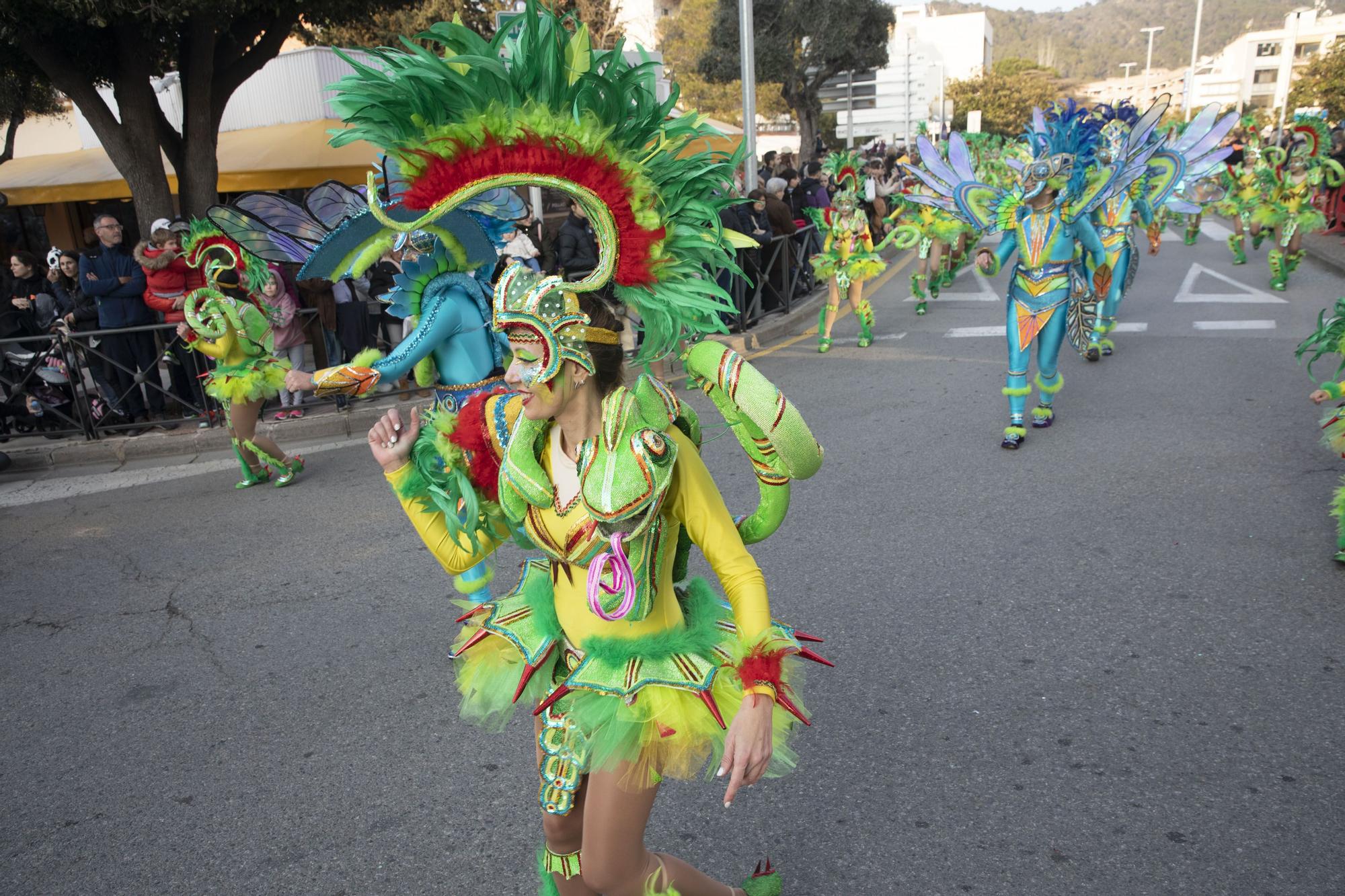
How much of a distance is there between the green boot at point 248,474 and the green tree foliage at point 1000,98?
59.8 m

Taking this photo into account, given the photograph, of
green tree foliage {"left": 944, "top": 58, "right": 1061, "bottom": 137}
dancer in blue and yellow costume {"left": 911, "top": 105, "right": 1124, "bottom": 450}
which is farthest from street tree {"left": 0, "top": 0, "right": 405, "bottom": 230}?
green tree foliage {"left": 944, "top": 58, "right": 1061, "bottom": 137}

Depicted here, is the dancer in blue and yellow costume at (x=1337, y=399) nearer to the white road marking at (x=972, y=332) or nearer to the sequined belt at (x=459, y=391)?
the sequined belt at (x=459, y=391)

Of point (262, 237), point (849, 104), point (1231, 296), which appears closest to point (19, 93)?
point (262, 237)

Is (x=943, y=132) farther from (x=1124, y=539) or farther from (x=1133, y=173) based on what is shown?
(x=1124, y=539)

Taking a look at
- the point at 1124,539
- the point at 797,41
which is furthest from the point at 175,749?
the point at 797,41

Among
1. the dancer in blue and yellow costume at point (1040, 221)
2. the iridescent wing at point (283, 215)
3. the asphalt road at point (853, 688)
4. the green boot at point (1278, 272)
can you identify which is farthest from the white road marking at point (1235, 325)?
the iridescent wing at point (283, 215)

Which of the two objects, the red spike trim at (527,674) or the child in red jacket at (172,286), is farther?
the child in red jacket at (172,286)

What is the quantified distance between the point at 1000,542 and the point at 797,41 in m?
27.2

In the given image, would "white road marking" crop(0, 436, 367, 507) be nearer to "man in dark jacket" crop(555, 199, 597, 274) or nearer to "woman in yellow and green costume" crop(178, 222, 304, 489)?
"woman in yellow and green costume" crop(178, 222, 304, 489)

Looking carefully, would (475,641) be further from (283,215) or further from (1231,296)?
(1231,296)

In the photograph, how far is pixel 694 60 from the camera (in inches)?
1559

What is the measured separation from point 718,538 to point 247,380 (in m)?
5.76

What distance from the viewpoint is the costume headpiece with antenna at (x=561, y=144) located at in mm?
2160

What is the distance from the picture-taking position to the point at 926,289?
46.1 ft
